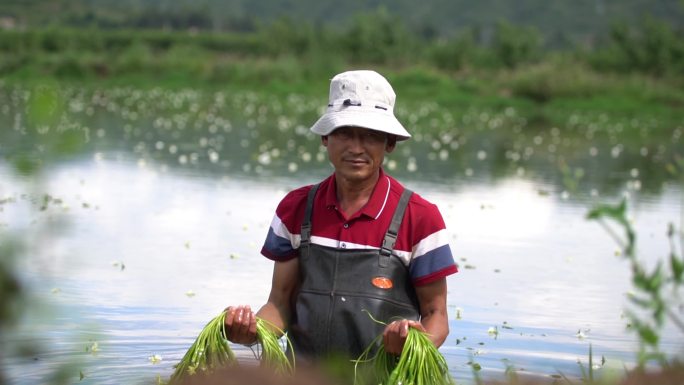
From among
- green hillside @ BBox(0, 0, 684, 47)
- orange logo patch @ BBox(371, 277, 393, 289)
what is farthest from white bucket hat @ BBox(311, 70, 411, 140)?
green hillside @ BBox(0, 0, 684, 47)

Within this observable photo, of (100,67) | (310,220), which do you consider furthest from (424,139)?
(100,67)

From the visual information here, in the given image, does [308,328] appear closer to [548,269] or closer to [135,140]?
[548,269]

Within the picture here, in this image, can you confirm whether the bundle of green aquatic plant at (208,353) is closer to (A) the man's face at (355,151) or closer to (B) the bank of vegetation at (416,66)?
(A) the man's face at (355,151)

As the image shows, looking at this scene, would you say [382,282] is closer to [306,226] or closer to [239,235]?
[306,226]

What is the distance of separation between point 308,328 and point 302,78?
3577 cm

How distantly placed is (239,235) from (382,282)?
527 cm

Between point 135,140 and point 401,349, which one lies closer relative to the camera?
point 401,349

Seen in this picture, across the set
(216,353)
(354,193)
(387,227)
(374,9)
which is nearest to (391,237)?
(387,227)

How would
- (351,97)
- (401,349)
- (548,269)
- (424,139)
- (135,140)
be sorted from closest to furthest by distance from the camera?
(401,349) < (351,97) < (548,269) < (135,140) < (424,139)

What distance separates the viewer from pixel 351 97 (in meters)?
4.20

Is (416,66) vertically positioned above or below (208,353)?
above

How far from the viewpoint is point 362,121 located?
13.5ft

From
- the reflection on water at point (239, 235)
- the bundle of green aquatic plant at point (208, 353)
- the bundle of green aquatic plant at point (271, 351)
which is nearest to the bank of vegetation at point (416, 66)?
the reflection on water at point (239, 235)

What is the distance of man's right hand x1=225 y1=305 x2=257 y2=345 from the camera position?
3.96 meters
